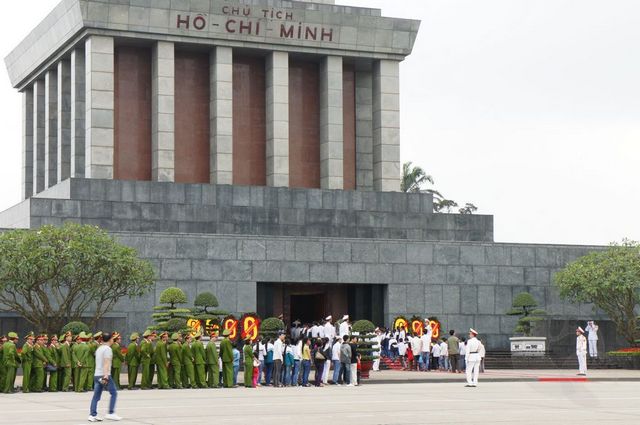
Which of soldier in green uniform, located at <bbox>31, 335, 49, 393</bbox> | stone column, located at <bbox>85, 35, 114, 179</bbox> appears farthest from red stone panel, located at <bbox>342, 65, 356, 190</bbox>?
soldier in green uniform, located at <bbox>31, 335, 49, 393</bbox>

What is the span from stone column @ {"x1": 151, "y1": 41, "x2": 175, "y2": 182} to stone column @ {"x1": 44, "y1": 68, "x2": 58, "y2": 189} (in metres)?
7.19

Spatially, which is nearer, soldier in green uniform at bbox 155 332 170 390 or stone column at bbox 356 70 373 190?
soldier in green uniform at bbox 155 332 170 390

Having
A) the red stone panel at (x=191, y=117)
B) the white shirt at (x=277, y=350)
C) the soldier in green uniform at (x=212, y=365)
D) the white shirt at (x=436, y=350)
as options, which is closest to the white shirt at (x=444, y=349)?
the white shirt at (x=436, y=350)

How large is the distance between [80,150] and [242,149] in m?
6.65

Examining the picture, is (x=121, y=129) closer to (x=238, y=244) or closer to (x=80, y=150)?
(x=80, y=150)

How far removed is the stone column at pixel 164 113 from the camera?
4809 centimetres

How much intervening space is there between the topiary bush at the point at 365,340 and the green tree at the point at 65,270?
6932 millimetres

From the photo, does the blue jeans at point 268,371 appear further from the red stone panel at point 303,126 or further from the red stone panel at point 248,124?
the red stone panel at point 303,126

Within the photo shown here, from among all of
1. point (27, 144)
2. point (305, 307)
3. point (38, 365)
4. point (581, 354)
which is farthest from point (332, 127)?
point (38, 365)

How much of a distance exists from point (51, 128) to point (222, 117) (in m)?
9.34

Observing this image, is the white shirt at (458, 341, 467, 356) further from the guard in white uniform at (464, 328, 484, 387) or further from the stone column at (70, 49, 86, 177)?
the stone column at (70, 49, 86, 177)

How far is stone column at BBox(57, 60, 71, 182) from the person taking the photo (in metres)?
51.3

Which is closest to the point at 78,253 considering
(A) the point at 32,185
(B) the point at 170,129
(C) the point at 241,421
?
(B) the point at 170,129

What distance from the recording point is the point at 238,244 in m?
44.3
